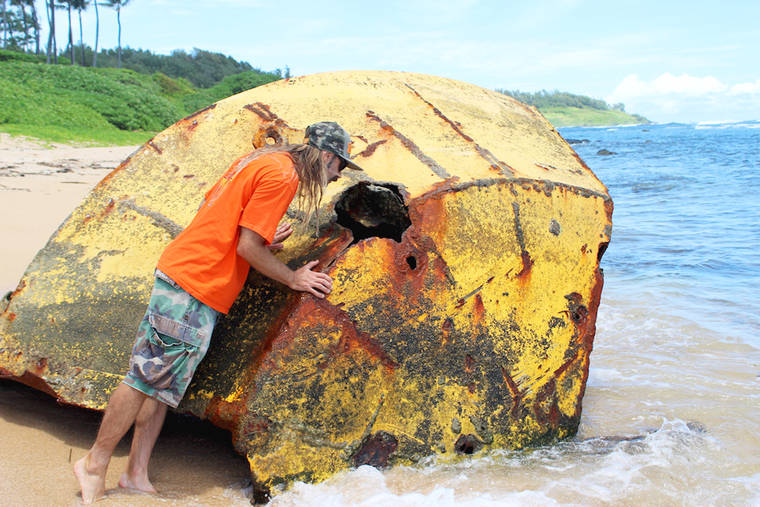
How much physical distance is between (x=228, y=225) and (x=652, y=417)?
7.74ft

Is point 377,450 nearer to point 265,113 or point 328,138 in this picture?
point 328,138

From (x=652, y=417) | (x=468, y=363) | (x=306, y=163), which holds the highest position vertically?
(x=306, y=163)

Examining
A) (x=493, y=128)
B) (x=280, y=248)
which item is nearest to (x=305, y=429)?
(x=280, y=248)

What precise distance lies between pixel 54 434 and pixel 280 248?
1.19 metres

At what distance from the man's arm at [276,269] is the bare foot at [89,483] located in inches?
33.9

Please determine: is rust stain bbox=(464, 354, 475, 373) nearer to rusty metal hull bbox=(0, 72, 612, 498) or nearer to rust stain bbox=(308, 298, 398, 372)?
rusty metal hull bbox=(0, 72, 612, 498)

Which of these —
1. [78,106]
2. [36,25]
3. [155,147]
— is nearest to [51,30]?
[36,25]

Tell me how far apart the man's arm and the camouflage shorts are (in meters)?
0.24

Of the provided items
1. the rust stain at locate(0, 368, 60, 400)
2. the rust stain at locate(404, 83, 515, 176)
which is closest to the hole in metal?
the rust stain at locate(404, 83, 515, 176)

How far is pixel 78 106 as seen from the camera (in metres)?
19.1

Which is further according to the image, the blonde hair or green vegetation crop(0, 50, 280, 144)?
green vegetation crop(0, 50, 280, 144)

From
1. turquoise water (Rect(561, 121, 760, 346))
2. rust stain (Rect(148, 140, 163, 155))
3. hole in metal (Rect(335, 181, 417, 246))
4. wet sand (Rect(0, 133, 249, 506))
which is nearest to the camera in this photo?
wet sand (Rect(0, 133, 249, 506))

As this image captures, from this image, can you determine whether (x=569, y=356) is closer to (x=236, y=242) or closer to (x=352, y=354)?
(x=352, y=354)

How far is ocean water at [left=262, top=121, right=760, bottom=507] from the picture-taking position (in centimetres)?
237
